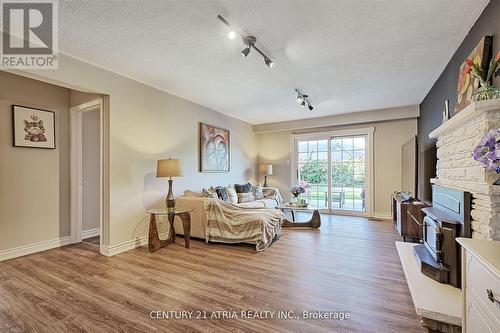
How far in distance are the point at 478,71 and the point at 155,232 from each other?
3.85 metres

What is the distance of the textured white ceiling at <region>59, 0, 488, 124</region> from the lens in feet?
6.51

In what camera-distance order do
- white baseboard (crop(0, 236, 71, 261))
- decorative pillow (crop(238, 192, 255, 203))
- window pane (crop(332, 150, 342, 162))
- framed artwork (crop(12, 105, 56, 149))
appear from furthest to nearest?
window pane (crop(332, 150, 342, 162)), decorative pillow (crop(238, 192, 255, 203)), framed artwork (crop(12, 105, 56, 149)), white baseboard (crop(0, 236, 71, 261))

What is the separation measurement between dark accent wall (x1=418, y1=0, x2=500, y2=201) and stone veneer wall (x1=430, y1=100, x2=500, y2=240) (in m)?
0.61

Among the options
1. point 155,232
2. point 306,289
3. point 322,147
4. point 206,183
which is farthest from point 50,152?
point 322,147

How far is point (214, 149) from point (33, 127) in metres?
2.95

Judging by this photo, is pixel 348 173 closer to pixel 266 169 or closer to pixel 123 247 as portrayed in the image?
pixel 266 169

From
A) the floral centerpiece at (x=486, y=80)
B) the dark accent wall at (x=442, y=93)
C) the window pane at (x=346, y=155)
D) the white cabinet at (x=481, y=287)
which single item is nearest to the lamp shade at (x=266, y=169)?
the window pane at (x=346, y=155)

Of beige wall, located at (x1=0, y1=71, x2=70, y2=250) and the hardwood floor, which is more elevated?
beige wall, located at (x1=0, y1=71, x2=70, y2=250)

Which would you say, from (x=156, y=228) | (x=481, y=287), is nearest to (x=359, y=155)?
(x=156, y=228)

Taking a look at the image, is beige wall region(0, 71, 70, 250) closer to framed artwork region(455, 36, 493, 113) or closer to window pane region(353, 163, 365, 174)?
framed artwork region(455, 36, 493, 113)

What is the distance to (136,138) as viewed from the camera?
11.7 ft

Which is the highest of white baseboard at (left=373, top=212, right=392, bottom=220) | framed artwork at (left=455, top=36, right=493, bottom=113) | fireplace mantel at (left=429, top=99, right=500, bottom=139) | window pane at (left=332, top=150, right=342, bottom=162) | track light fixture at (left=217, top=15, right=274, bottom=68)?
track light fixture at (left=217, top=15, right=274, bottom=68)

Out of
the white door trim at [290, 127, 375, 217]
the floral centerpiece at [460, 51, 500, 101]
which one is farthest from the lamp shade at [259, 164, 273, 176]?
the floral centerpiece at [460, 51, 500, 101]

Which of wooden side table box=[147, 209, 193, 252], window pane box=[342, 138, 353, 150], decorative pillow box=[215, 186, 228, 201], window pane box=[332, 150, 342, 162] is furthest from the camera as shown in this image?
window pane box=[332, 150, 342, 162]
